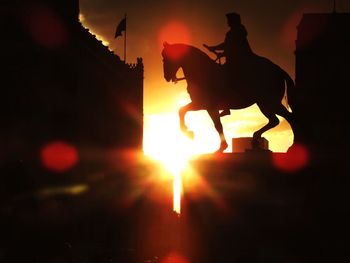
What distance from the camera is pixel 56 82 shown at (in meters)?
64.6

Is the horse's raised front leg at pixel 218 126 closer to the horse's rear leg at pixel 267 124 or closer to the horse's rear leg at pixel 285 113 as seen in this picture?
the horse's rear leg at pixel 267 124

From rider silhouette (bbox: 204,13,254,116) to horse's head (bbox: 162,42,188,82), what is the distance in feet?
3.49

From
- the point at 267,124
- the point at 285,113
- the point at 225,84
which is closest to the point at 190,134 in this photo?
the point at 225,84

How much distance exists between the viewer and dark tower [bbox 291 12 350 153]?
52500 mm

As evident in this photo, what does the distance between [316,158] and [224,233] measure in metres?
2.38

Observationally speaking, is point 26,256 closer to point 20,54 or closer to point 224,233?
point 224,233

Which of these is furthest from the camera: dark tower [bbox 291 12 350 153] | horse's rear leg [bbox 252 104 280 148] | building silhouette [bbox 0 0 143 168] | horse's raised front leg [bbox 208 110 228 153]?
building silhouette [bbox 0 0 143 168]

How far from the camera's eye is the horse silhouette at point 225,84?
13.0 m

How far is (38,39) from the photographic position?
2339 inches

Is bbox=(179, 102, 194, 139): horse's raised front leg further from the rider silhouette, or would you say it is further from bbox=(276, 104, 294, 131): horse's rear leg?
bbox=(276, 104, 294, 131): horse's rear leg

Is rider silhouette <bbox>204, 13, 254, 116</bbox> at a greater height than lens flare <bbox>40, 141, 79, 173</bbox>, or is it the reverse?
rider silhouette <bbox>204, 13, 254, 116</bbox>

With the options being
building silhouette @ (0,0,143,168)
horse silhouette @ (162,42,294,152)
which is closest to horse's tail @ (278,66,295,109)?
horse silhouette @ (162,42,294,152)

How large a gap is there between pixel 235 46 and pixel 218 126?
1.91 m

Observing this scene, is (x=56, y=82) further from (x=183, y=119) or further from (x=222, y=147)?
(x=222, y=147)
